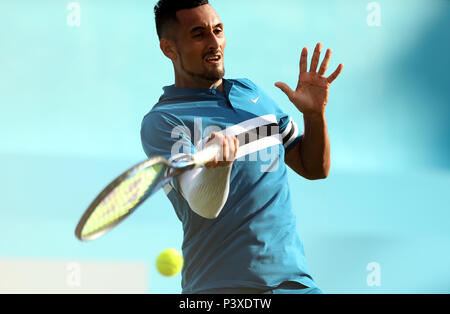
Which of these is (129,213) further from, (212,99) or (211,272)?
(212,99)

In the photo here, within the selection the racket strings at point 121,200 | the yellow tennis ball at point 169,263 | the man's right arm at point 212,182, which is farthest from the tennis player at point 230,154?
the yellow tennis ball at point 169,263

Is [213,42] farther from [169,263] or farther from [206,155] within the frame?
[169,263]

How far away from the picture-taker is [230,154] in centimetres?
194

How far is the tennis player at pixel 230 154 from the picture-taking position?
219 centimetres

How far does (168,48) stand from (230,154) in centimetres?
97

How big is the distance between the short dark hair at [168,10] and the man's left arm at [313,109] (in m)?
0.49

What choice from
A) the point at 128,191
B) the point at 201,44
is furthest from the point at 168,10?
the point at 128,191

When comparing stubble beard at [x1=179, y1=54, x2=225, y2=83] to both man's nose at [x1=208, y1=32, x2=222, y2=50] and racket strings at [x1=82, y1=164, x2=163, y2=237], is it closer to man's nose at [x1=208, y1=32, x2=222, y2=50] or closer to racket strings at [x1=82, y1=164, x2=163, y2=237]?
man's nose at [x1=208, y1=32, x2=222, y2=50]

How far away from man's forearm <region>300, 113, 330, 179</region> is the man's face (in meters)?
0.41

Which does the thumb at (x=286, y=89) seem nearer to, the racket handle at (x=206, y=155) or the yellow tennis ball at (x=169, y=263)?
the racket handle at (x=206, y=155)

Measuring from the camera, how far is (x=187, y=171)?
2.06m

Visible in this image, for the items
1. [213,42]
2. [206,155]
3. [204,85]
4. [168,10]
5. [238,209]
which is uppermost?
[168,10]

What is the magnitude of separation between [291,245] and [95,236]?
0.77 metres
